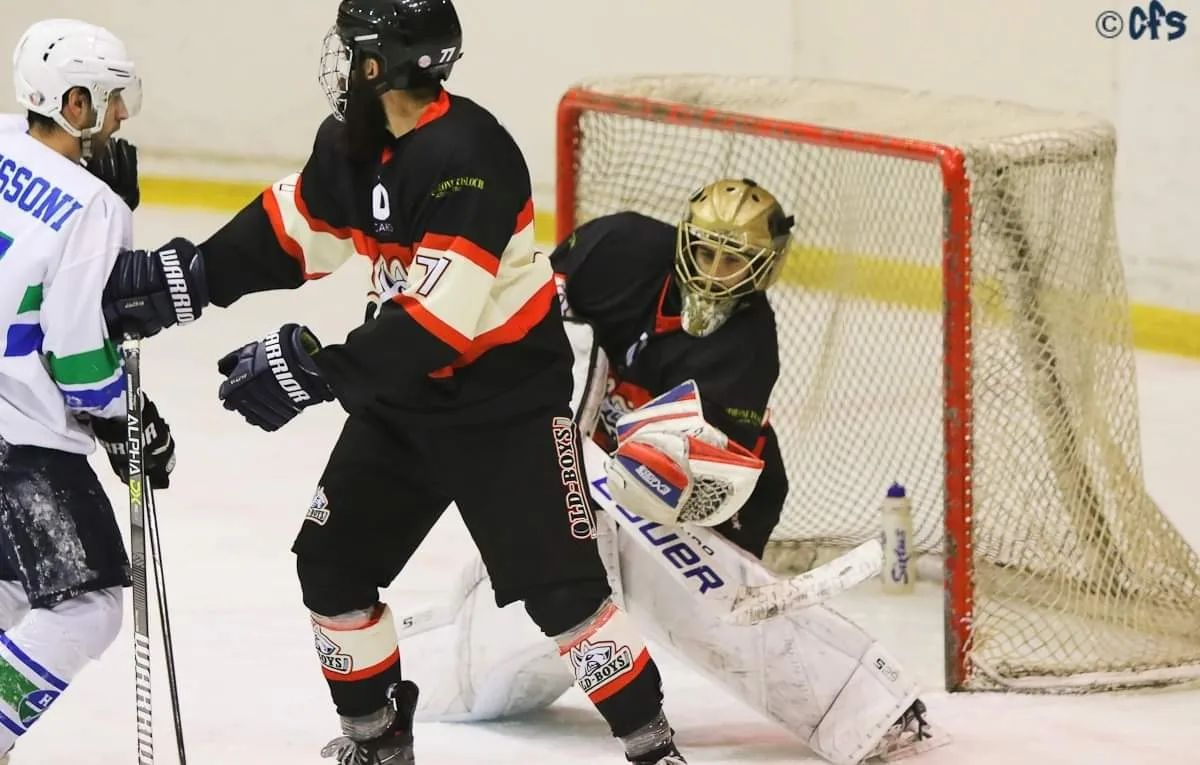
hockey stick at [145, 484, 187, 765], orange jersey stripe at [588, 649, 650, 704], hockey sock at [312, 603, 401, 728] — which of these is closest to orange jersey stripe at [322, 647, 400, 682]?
hockey sock at [312, 603, 401, 728]

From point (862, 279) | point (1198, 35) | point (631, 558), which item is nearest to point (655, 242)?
point (631, 558)

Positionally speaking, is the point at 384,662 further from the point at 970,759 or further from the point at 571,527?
the point at 970,759

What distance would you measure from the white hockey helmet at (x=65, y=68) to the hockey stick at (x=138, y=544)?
0.32 meters

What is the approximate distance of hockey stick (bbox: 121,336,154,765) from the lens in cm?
285

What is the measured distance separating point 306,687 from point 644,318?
864 millimetres

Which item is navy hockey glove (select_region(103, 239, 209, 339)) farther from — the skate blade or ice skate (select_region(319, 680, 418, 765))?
the skate blade

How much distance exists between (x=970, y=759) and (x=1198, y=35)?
277cm

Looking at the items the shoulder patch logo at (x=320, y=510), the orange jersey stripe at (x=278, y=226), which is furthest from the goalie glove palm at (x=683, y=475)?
the orange jersey stripe at (x=278, y=226)

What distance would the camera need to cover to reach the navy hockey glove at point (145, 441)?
2.95m

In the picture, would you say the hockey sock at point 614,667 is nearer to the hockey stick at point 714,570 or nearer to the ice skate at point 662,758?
the ice skate at point 662,758

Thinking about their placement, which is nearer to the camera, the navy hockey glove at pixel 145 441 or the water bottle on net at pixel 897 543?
the navy hockey glove at pixel 145 441

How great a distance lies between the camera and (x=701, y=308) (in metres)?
3.34

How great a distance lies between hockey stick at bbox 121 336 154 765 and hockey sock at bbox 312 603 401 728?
0.25m

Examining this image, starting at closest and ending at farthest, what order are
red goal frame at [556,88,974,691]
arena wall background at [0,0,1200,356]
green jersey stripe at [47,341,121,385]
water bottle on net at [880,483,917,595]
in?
green jersey stripe at [47,341,121,385]
red goal frame at [556,88,974,691]
water bottle on net at [880,483,917,595]
arena wall background at [0,0,1200,356]
